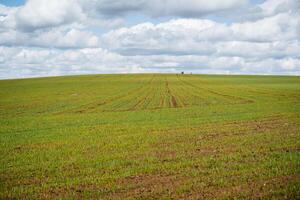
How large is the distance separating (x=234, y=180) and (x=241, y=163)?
80.0 inches

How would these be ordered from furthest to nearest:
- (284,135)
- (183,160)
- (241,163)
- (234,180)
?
1. (284,135)
2. (183,160)
3. (241,163)
4. (234,180)

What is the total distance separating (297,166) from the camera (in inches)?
450

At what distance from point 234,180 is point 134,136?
935 centimetres

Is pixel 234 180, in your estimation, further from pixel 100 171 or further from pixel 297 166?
pixel 100 171

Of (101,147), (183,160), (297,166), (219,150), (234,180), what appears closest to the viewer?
(234,180)

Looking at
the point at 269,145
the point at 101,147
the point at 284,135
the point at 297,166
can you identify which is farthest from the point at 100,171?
the point at 284,135

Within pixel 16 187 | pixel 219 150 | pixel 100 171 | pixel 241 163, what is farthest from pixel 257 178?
pixel 16 187

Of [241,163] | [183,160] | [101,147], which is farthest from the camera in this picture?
[101,147]

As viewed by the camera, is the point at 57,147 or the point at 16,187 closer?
the point at 16,187

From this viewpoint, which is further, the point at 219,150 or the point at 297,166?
the point at 219,150

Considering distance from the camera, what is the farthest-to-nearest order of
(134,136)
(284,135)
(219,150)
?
(134,136) < (284,135) < (219,150)

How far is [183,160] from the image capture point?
13172 mm

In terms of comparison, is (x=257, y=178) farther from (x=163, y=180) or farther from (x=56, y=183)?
(x=56, y=183)

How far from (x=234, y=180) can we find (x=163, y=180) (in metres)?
2.27
